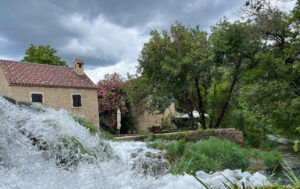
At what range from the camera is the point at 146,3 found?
17.9 feet

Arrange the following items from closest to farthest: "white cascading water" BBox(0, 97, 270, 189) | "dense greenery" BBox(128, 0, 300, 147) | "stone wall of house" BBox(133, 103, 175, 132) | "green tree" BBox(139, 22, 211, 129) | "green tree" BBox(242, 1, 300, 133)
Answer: "white cascading water" BBox(0, 97, 270, 189)
"green tree" BBox(242, 1, 300, 133)
"dense greenery" BBox(128, 0, 300, 147)
"green tree" BBox(139, 22, 211, 129)
"stone wall of house" BBox(133, 103, 175, 132)

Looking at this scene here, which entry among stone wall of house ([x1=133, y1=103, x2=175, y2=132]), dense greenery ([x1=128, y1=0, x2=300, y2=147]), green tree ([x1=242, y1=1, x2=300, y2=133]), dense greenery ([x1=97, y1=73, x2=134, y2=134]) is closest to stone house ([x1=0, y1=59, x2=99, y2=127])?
dense greenery ([x1=97, y1=73, x2=134, y2=134])

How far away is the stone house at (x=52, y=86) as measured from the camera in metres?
12.4

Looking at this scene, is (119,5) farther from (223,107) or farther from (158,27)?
(223,107)

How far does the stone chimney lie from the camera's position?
15750 millimetres

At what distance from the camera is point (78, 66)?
51.8ft

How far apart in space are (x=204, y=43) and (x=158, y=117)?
7.30 m

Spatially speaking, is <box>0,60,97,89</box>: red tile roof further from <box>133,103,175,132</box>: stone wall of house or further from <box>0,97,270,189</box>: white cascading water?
<box>0,97,270,189</box>: white cascading water

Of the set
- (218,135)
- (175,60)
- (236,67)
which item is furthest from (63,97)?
(236,67)

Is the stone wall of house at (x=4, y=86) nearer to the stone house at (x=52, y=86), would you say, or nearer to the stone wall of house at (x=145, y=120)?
the stone house at (x=52, y=86)

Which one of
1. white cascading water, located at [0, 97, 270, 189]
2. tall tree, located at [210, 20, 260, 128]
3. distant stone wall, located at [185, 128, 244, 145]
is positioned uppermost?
tall tree, located at [210, 20, 260, 128]

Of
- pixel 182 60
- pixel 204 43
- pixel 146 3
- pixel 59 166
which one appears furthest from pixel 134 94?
pixel 59 166

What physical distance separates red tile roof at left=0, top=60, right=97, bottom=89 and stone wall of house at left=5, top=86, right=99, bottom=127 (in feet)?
0.98

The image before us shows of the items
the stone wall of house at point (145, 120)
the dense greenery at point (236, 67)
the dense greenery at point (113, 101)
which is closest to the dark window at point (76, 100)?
the dense greenery at point (113, 101)
